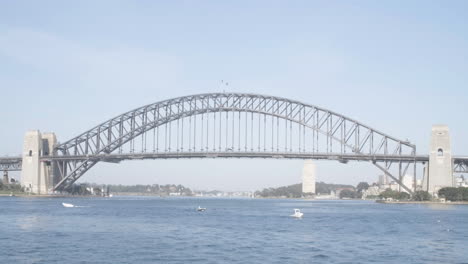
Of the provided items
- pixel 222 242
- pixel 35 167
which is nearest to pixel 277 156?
pixel 35 167

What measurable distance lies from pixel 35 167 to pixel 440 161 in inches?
2608

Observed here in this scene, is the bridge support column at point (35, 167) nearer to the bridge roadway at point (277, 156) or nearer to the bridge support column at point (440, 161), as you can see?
the bridge roadway at point (277, 156)

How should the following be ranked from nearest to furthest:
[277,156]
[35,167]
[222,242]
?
1. [222,242]
2. [277,156]
3. [35,167]

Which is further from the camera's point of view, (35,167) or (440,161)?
(35,167)

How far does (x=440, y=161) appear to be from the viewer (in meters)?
105

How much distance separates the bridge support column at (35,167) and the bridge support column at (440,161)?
209ft

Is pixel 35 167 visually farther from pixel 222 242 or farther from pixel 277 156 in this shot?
pixel 222 242

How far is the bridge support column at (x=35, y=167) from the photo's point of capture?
393ft

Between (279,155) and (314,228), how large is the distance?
2084 inches

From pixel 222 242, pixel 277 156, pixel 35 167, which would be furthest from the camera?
pixel 35 167

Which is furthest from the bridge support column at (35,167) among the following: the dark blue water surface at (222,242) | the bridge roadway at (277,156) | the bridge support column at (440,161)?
the dark blue water surface at (222,242)

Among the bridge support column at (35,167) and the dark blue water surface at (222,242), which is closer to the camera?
the dark blue water surface at (222,242)

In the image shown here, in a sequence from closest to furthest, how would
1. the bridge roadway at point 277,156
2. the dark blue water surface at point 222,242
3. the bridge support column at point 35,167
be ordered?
the dark blue water surface at point 222,242 → the bridge roadway at point 277,156 → the bridge support column at point 35,167

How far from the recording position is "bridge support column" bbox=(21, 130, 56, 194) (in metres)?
120
